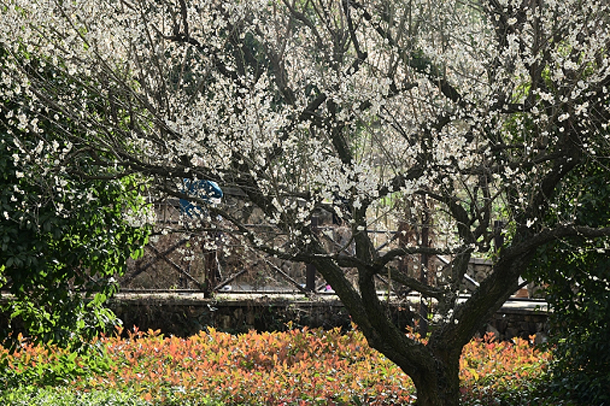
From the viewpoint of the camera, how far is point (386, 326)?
534 cm

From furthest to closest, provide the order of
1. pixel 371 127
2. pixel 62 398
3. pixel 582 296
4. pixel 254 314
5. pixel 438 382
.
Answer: pixel 254 314, pixel 582 296, pixel 62 398, pixel 438 382, pixel 371 127

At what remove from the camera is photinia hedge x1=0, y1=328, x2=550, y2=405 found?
6.23m

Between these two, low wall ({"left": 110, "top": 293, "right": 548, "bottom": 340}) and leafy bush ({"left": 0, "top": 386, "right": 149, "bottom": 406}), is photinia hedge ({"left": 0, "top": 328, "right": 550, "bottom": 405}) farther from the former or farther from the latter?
low wall ({"left": 110, "top": 293, "right": 548, "bottom": 340})

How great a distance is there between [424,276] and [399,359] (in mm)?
4285

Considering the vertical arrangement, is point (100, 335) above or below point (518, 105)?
below

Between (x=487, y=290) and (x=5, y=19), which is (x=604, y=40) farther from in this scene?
(x=5, y=19)

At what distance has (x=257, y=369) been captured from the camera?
7.17m

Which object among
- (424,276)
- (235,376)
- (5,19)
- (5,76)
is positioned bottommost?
(235,376)

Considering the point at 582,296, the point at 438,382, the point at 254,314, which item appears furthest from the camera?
the point at 254,314

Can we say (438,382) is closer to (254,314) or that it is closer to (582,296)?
(582,296)

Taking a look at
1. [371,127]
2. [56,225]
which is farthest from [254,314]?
[371,127]

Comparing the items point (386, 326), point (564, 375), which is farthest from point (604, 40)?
point (564, 375)

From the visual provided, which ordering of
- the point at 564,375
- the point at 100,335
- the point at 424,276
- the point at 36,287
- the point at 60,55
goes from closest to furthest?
the point at 60,55, the point at 36,287, the point at 564,375, the point at 100,335, the point at 424,276

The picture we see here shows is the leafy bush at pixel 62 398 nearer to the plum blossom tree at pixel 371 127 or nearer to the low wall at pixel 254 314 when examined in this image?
the plum blossom tree at pixel 371 127
